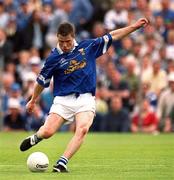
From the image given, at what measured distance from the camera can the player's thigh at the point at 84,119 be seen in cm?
1255

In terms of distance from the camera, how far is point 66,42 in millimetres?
12633

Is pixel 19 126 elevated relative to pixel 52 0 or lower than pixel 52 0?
lower

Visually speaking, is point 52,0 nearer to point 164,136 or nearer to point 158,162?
point 164,136

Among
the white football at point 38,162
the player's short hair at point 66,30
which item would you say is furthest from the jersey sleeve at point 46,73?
the white football at point 38,162

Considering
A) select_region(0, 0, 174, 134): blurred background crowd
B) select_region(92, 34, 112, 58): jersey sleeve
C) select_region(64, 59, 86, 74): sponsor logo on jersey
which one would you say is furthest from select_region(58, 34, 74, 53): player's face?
select_region(0, 0, 174, 134): blurred background crowd

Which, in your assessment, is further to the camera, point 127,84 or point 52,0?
point 52,0

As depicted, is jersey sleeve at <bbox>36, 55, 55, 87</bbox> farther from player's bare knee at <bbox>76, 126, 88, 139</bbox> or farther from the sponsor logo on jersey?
player's bare knee at <bbox>76, 126, 88, 139</bbox>

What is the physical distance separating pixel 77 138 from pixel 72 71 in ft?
3.63

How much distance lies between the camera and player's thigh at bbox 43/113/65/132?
41.7 feet

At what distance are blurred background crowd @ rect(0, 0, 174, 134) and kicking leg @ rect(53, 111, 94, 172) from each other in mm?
11569

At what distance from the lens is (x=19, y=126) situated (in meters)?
24.7

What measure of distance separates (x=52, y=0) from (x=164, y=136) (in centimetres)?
772

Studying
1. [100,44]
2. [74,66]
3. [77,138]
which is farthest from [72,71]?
[77,138]

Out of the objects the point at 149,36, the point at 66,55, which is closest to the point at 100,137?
the point at 149,36
